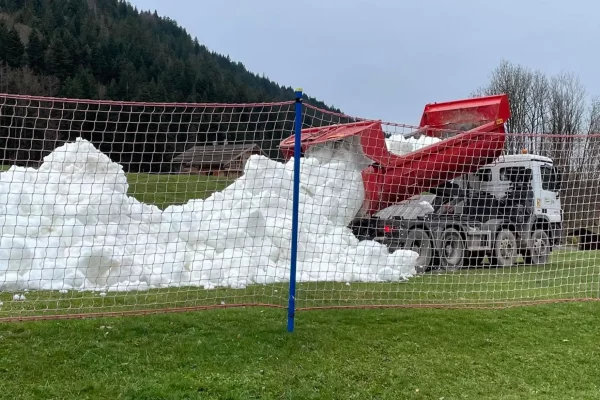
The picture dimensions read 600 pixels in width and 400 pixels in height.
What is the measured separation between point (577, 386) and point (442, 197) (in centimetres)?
664

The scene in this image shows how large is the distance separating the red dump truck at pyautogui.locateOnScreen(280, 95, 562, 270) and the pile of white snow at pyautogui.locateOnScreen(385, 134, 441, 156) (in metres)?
0.13

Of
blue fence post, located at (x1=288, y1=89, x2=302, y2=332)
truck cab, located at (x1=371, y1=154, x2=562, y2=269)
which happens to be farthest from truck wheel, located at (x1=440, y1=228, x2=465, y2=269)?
blue fence post, located at (x1=288, y1=89, x2=302, y2=332)

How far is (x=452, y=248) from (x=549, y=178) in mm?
3190

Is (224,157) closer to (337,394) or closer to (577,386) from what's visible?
(337,394)

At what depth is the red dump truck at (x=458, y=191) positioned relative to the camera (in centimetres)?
994

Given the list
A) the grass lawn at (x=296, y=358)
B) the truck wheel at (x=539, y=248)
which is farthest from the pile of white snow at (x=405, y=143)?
the grass lawn at (x=296, y=358)

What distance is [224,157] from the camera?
8461 mm

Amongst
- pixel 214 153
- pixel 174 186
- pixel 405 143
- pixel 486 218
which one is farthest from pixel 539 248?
pixel 174 186

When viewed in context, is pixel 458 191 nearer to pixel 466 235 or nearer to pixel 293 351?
pixel 466 235

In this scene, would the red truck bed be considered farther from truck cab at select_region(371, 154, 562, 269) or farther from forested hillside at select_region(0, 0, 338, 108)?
forested hillside at select_region(0, 0, 338, 108)

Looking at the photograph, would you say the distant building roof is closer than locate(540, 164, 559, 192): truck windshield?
Yes

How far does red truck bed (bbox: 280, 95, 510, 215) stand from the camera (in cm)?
973

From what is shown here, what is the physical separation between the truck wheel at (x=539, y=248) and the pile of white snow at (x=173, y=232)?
382cm

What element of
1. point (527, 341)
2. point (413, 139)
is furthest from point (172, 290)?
point (413, 139)
